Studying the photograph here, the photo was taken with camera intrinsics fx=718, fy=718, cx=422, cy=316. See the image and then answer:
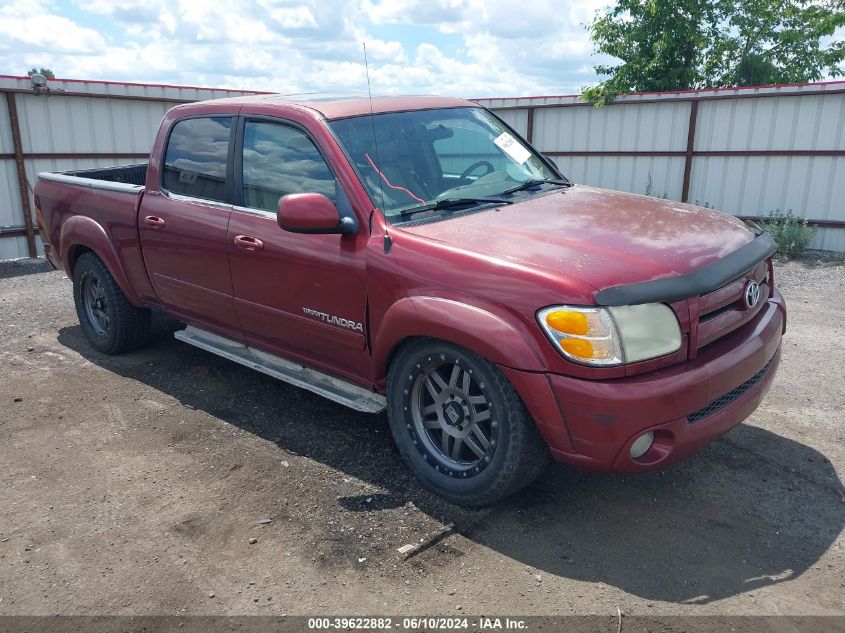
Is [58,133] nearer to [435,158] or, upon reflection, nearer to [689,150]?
[435,158]

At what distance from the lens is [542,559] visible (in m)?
3.11

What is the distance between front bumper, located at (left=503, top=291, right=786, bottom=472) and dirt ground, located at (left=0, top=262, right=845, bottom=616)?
1.56 ft

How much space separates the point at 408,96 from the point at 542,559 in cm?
297

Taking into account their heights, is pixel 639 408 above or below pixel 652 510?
above

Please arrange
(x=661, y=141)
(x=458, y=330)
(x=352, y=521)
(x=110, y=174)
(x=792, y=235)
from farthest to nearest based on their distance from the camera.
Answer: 1. (x=661, y=141)
2. (x=792, y=235)
3. (x=110, y=174)
4. (x=352, y=521)
5. (x=458, y=330)

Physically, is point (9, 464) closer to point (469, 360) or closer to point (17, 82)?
point (469, 360)

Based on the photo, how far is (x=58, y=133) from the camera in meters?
11.1

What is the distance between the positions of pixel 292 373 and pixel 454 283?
1.46 meters

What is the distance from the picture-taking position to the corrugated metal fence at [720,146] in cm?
1077

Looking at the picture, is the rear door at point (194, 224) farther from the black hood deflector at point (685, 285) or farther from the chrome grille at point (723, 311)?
the chrome grille at point (723, 311)

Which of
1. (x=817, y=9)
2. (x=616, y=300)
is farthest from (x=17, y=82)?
(x=817, y=9)

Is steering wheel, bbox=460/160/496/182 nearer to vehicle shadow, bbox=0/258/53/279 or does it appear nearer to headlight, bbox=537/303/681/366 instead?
headlight, bbox=537/303/681/366

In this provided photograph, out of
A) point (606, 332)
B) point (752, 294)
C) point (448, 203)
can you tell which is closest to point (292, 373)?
point (448, 203)

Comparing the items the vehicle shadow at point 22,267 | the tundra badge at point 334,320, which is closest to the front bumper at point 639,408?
the tundra badge at point 334,320
